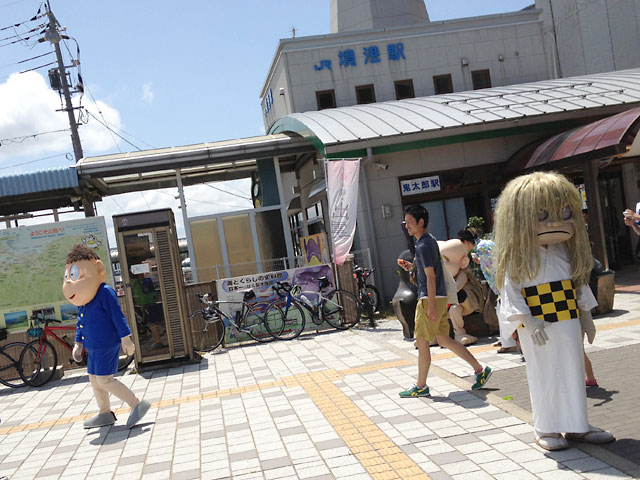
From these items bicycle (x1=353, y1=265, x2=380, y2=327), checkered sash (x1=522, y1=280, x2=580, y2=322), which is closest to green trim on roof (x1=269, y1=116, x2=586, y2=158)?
bicycle (x1=353, y1=265, x2=380, y2=327)

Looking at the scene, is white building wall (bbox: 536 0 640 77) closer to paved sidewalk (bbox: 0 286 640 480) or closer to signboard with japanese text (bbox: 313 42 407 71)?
signboard with japanese text (bbox: 313 42 407 71)

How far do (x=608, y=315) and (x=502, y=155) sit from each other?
18.9 ft

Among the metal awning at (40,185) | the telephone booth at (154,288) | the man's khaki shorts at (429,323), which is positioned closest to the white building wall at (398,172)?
the telephone booth at (154,288)

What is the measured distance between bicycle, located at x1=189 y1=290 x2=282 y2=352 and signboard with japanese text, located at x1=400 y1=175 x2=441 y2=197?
4.63 m

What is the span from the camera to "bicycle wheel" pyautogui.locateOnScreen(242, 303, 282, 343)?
1030 centimetres

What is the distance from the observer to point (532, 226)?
4.01 m

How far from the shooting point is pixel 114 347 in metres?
6.26

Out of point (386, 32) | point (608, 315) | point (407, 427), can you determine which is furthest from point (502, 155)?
point (386, 32)

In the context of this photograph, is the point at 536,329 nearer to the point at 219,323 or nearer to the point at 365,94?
the point at 219,323

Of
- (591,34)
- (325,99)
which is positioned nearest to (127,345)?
(325,99)

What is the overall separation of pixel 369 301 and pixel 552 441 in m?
6.71

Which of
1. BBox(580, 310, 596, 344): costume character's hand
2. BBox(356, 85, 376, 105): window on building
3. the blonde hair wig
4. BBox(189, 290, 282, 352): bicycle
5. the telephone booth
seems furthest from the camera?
BBox(356, 85, 376, 105): window on building

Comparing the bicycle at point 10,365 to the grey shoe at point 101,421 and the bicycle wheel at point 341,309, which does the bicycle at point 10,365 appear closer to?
the grey shoe at point 101,421

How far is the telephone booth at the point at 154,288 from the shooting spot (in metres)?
9.00
